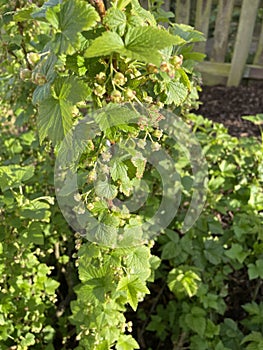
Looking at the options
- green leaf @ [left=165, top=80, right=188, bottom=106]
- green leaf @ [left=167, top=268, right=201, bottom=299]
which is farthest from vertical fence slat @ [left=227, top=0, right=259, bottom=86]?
green leaf @ [left=165, top=80, right=188, bottom=106]

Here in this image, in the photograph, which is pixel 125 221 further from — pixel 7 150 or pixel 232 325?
pixel 7 150

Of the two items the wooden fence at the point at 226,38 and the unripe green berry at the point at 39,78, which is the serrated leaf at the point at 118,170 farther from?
the wooden fence at the point at 226,38

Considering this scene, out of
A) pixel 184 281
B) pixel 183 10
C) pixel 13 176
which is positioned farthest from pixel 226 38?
pixel 13 176

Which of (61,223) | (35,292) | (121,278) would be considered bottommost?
(35,292)

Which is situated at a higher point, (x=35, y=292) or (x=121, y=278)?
(x=121, y=278)

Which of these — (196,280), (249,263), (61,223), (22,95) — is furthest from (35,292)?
(249,263)

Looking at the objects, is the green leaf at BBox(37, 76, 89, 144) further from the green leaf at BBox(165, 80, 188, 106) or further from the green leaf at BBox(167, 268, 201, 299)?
the green leaf at BBox(167, 268, 201, 299)

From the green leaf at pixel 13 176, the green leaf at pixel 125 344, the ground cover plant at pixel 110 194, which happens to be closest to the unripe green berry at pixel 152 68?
the ground cover plant at pixel 110 194
